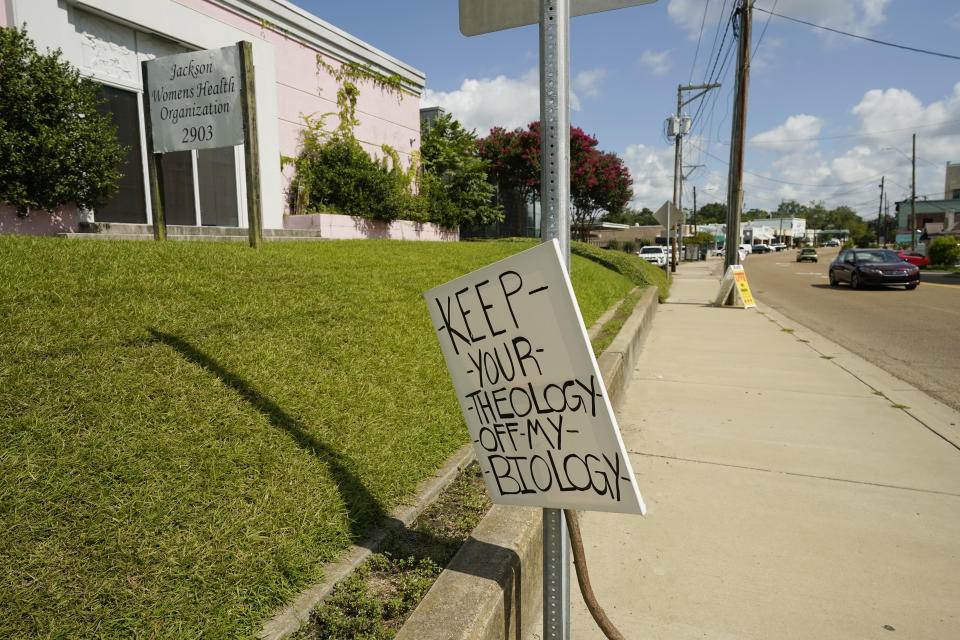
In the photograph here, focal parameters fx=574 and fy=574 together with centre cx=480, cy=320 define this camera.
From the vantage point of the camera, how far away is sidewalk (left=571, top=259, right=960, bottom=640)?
2471 mm

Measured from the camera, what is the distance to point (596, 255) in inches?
682

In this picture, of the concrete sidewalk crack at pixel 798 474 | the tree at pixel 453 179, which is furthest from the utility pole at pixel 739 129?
the concrete sidewalk crack at pixel 798 474

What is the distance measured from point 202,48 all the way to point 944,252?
35031 mm

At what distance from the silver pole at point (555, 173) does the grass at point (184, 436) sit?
2.84 feet

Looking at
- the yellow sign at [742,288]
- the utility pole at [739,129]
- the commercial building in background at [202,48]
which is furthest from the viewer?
the utility pole at [739,129]

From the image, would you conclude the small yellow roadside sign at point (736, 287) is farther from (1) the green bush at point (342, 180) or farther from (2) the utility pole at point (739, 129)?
(1) the green bush at point (342, 180)

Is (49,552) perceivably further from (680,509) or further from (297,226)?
(297,226)

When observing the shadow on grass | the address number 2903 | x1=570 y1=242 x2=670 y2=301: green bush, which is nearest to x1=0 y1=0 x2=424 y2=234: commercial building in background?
the address number 2903

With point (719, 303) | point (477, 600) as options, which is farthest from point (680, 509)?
point (719, 303)

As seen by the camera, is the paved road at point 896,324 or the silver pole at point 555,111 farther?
the paved road at point 896,324

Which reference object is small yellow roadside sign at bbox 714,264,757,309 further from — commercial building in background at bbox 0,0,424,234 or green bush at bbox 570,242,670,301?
commercial building in background at bbox 0,0,424,234

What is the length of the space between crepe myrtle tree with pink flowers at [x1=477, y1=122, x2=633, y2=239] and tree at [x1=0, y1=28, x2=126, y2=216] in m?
20.7

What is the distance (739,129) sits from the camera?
14.3 m

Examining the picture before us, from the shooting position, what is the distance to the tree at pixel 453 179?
640 inches
